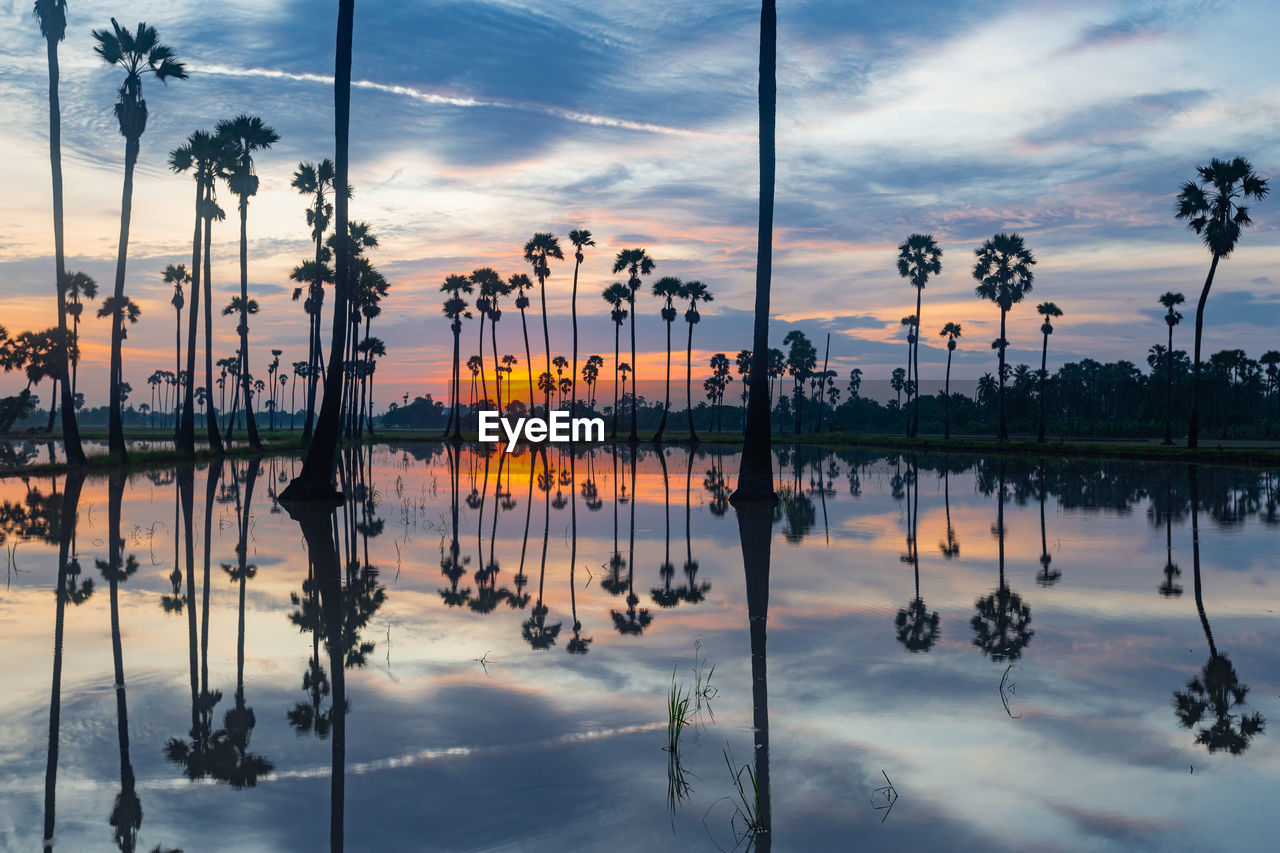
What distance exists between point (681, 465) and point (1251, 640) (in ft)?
123

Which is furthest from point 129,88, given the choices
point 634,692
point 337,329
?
point 634,692

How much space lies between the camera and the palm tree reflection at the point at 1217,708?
6242mm

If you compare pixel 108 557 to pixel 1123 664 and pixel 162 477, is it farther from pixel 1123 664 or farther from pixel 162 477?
pixel 162 477

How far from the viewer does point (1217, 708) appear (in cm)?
696

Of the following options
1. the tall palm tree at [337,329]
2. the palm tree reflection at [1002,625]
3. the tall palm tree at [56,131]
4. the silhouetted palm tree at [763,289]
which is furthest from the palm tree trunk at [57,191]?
the palm tree reflection at [1002,625]

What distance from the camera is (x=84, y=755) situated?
5824 mm

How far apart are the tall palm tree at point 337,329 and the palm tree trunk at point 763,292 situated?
420 inches

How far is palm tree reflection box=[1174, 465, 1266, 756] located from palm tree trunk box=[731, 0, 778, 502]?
15150mm

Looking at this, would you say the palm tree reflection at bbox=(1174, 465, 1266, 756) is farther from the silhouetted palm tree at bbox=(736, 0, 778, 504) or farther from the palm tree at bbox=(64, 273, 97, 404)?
the palm tree at bbox=(64, 273, 97, 404)

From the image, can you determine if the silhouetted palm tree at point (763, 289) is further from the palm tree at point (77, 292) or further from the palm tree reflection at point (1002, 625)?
the palm tree at point (77, 292)

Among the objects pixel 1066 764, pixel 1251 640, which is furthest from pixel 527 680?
pixel 1251 640

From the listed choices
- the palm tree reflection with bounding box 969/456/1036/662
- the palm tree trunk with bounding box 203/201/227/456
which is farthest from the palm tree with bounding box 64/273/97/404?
the palm tree reflection with bounding box 969/456/1036/662

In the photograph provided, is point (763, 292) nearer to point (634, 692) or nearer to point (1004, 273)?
point (634, 692)

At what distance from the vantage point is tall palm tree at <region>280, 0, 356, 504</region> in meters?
23.3
